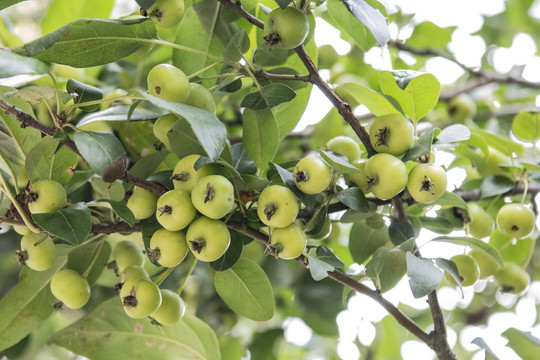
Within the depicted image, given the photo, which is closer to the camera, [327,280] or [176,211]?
[176,211]

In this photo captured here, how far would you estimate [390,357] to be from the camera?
1.78m

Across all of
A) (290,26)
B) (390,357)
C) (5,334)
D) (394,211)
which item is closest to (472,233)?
(394,211)

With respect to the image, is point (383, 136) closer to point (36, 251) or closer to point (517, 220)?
point (517, 220)

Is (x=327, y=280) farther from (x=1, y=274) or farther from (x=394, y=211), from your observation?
(x=1, y=274)

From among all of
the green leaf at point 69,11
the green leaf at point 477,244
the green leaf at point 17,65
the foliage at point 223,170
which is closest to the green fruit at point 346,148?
the foliage at point 223,170

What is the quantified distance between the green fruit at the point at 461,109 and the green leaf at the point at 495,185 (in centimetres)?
61

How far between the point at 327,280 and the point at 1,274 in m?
1.00

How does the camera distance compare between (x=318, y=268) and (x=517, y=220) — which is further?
(x=517, y=220)

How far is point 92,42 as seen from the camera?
81cm

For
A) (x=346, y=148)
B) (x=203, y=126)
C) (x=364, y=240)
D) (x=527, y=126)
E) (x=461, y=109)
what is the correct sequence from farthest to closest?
(x=461, y=109) < (x=527, y=126) < (x=364, y=240) < (x=346, y=148) < (x=203, y=126)

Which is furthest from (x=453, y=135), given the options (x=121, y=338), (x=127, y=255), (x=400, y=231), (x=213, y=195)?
(x=121, y=338)

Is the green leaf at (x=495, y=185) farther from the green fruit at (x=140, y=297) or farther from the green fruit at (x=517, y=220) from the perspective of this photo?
the green fruit at (x=140, y=297)

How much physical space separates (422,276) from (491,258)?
29 cm

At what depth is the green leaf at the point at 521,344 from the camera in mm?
1032
